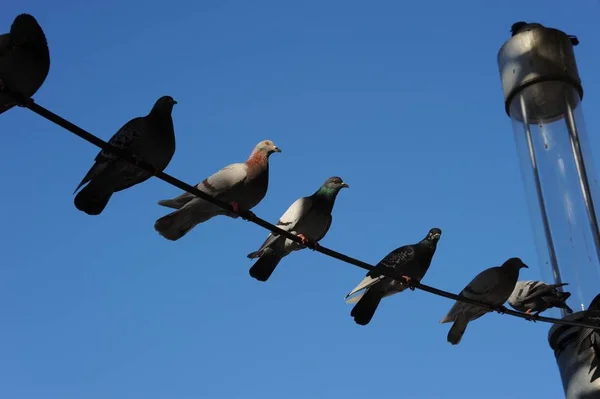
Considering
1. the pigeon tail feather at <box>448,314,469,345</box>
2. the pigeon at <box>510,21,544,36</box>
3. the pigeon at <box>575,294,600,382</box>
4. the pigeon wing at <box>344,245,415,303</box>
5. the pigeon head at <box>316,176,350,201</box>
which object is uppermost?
the pigeon at <box>510,21,544,36</box>

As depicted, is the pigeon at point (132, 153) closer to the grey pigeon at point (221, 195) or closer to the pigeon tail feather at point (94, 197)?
the pigeon tail feather at point (94, 197)

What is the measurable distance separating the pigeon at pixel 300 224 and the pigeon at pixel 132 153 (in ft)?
4.29

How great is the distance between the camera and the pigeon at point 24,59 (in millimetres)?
6289

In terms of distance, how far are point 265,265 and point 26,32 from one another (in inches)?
113

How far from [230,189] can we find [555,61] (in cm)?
351

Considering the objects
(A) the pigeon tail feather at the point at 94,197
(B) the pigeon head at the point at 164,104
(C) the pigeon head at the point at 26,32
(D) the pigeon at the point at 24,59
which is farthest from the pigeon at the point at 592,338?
(C) the pigeon head at the point at 26,32

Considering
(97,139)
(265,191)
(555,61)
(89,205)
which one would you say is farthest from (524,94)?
(97,139)

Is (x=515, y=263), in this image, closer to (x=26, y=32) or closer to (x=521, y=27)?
(x=521, y=27)

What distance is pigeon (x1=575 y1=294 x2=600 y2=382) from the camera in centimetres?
718

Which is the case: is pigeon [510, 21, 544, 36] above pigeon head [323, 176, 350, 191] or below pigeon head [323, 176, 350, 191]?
above

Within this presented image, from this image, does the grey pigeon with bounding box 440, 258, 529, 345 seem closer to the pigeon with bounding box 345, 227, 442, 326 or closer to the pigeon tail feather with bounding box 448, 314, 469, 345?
the pigeon tail feather with bounding box 448, 314, 469, 345

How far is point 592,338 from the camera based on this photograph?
287 inches

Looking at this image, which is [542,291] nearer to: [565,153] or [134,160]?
[565,153]

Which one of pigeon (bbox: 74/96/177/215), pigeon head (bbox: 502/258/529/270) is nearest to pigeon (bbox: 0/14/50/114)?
pigeon (bbox: 74/96/177/215)
